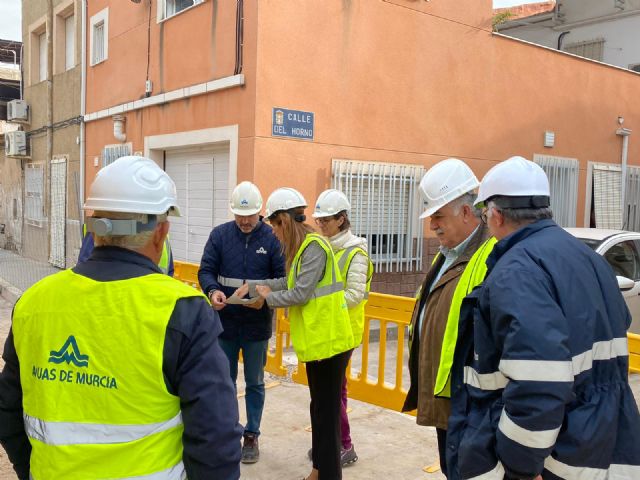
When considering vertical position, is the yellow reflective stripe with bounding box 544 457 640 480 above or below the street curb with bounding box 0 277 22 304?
above

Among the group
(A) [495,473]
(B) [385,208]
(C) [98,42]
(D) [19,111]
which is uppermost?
(C) [98,42]

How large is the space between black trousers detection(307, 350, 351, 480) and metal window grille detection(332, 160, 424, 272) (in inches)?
193

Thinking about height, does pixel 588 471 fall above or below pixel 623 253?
below

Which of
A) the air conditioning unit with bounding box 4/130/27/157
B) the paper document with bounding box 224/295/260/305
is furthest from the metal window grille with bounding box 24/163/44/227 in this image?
the paper document with bounding box 224/295/260/305

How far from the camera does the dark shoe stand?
4027 mm

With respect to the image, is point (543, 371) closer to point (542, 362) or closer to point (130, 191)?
point (542, 362)

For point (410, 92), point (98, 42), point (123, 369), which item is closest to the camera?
point (123, 369)

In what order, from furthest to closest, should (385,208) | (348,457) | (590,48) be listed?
(590,48), (385,208), (348,457)

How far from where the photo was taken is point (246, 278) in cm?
421

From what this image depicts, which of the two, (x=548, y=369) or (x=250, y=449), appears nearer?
(x=548, y=369)

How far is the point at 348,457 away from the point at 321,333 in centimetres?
111

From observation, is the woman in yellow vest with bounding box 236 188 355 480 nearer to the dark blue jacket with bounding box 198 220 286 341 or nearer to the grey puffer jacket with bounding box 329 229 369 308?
the grey puffer jacket with bounding box 329 229 369 308

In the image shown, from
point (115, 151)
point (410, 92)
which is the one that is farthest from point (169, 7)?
point (410, 92)

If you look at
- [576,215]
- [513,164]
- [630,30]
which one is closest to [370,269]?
[513,164]
